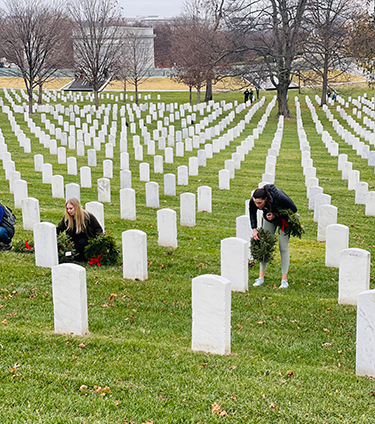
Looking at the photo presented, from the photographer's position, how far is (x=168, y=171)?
18.4 meters

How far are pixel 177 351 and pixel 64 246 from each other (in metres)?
3.37

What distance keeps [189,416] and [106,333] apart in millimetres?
2076

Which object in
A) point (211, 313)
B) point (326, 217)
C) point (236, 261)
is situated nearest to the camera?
point (211, 313)

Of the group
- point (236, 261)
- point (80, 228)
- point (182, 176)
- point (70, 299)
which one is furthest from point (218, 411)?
point (182, 176)

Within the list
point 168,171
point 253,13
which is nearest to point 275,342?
point 168,171

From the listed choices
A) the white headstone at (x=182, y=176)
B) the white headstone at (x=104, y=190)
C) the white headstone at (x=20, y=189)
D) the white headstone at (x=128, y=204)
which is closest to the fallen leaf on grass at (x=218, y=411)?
the white headstone at (x=128, y=204)

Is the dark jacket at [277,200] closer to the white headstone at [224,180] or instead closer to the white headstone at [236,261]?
the white headstone at [236,261]

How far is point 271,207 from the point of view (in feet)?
25.4

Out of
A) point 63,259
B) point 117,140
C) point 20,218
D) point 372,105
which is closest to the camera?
point 63,259

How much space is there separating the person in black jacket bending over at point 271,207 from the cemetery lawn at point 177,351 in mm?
228

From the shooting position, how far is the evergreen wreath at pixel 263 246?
26.0 ft

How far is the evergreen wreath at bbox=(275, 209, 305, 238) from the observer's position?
25.3ft

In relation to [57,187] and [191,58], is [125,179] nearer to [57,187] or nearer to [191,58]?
[57,187]

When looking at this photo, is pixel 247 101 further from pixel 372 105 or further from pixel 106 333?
pixel 106 333
